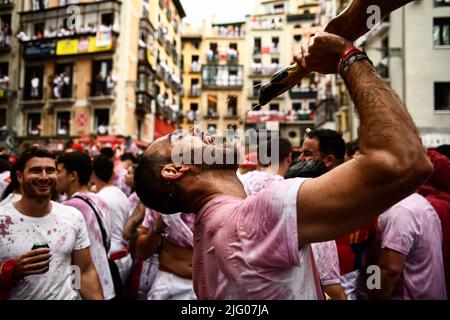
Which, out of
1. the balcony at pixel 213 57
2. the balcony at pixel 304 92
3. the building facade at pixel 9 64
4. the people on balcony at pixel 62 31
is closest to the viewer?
the people on balcony at pixel 62 31

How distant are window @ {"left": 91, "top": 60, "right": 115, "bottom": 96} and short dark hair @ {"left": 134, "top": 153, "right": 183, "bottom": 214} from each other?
25649mm

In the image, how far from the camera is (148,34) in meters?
27.9

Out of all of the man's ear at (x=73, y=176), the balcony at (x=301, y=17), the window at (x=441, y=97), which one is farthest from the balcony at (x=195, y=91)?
the man's ear at (x=73, y=176)

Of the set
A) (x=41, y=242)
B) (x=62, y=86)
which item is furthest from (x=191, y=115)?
(x=41, y=242)

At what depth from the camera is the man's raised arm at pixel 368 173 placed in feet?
3.65

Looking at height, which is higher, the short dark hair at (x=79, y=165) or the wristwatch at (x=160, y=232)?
the short dark hair at (x=79, y=165)

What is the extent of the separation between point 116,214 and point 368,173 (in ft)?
13.4

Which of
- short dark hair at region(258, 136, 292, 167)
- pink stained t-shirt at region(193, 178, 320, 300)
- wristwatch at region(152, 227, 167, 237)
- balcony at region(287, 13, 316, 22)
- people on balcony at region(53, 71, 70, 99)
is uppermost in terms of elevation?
balcony at region(287, 13, 316, 22)

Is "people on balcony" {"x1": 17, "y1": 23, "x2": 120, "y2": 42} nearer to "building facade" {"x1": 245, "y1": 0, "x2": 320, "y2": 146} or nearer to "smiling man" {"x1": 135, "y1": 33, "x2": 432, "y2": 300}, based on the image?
"building facade" {"x1": 245, "y1": 0, "x2": 320, "y2": 146}

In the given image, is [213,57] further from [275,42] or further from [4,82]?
[4,82]

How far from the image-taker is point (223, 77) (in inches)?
1868

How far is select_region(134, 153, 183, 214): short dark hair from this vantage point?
1736 mm

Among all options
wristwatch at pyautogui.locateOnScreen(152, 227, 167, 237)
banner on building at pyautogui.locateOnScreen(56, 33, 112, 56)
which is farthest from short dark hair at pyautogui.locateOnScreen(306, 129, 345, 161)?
Answer: banner on building at pyautogui.locateOnScreen(56, 33, 112, 56)

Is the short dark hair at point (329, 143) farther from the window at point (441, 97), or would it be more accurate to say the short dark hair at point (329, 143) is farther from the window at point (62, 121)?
the window at point (62, 121)
